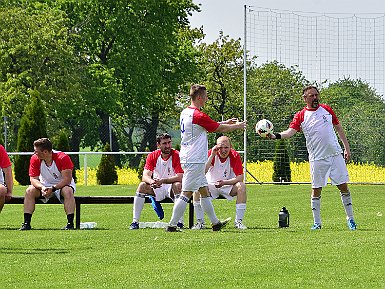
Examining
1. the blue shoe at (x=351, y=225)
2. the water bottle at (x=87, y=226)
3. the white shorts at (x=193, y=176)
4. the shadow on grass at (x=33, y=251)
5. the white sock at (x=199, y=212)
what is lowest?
the water bottle at (x=87, y=226)

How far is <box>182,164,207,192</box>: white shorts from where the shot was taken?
1376 cm

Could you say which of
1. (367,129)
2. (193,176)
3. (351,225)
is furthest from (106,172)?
(193,176)

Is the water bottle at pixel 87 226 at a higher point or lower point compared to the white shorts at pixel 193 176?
lower

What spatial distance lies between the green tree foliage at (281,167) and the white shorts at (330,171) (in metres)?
20.9

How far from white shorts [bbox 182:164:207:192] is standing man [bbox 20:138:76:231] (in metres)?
2.23

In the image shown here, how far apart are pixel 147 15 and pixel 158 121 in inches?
248

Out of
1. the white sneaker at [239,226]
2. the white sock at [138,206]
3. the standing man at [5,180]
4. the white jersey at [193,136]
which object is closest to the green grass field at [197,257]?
the white sneaker at [239,226]

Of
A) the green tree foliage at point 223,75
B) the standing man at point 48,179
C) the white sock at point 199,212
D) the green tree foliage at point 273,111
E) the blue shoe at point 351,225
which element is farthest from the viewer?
the green tree foliage at point 223,75

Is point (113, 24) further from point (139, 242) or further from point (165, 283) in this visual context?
point (165, 283)

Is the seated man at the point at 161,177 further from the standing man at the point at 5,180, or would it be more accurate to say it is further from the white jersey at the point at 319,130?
the standing man at the point at 5,180

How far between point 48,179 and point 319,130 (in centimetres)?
389

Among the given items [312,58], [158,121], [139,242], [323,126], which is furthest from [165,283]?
[158,121]

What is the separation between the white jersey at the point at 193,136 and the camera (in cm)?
1359

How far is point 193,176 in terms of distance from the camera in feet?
45.2
